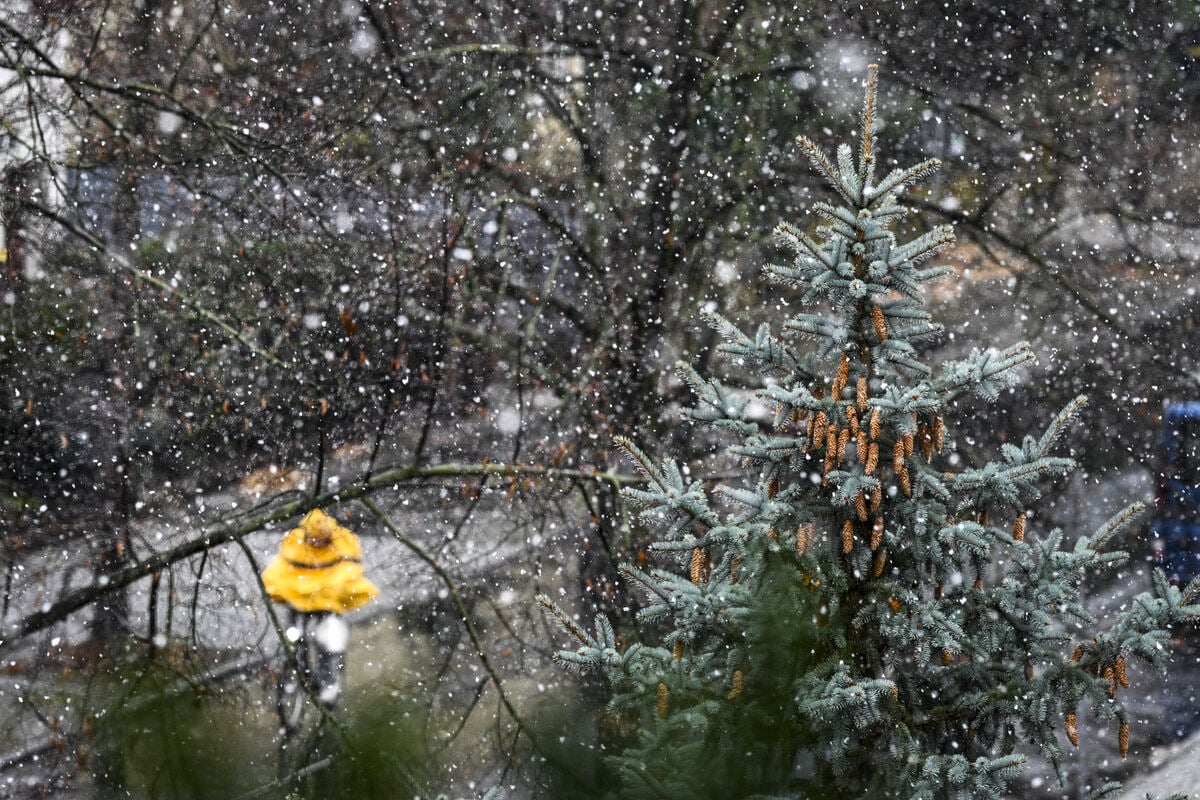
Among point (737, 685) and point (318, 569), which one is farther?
point (318, 569)

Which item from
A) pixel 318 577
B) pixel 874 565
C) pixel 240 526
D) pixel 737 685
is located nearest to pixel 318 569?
pixel 318 577

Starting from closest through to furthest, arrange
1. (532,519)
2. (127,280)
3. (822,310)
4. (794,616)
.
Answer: (794,616) → (127,280) → (532,519) → (822,310)

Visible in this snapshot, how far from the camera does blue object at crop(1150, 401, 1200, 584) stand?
8.41 meters

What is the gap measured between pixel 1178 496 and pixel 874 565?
22.8 feet

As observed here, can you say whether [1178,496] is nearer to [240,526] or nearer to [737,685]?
[240,526]

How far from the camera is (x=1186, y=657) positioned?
29.5ft

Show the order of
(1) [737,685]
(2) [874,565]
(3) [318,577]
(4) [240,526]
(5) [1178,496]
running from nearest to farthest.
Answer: (1) [737,685]
(2) [874,565]
(4) [240,526]
(3) [318,577]
(5) [1178,496]

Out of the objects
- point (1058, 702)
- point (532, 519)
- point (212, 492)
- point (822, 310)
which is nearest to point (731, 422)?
point (1058, 702)

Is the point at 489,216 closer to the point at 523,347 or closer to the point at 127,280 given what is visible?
the point at 523,347

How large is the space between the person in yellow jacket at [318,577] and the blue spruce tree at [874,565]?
511 centimetres

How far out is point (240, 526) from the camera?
747cm

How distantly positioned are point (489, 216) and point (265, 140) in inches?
59.5

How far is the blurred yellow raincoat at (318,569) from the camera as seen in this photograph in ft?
24.4

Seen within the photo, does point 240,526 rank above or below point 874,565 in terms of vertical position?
above
